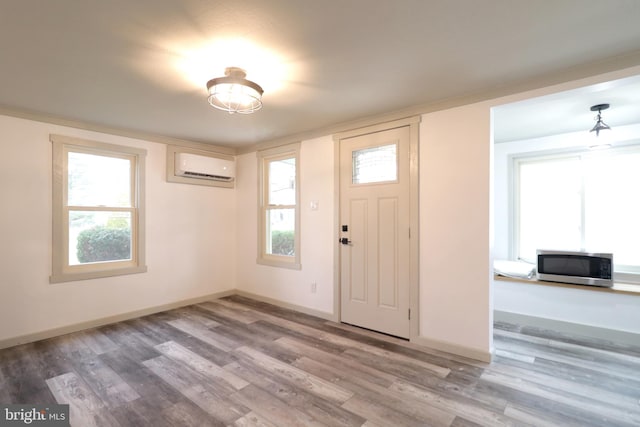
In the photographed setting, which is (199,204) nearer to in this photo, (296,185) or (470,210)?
(296,185)

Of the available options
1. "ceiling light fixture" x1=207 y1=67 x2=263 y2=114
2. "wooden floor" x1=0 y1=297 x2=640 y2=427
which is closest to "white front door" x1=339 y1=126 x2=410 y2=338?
"wooden floor" x1=0 y1=297 x2=640 y2=427

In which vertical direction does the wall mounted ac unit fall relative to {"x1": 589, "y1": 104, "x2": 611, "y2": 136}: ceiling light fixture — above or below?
below

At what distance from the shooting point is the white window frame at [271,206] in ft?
13.7

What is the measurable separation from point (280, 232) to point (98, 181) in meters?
2.41

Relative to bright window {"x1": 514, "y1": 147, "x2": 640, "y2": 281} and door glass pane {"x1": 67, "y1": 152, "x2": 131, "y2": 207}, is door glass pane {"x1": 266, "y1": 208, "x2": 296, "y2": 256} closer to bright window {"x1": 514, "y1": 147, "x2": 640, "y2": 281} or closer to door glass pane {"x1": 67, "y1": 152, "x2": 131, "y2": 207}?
door glass pane {"x1": 67, "y1": 152, "x2": 131, "y2": 207}

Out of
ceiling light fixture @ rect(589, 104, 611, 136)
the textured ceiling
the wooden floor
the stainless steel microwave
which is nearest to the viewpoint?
the textured ceiling

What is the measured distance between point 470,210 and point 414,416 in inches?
69.8

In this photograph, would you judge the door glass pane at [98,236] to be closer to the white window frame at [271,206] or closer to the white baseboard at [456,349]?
the white window frame at [271,206]

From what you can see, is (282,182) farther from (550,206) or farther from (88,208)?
(550,206)

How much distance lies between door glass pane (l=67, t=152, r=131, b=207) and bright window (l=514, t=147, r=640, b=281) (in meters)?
5.40

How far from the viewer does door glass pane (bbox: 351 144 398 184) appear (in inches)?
131

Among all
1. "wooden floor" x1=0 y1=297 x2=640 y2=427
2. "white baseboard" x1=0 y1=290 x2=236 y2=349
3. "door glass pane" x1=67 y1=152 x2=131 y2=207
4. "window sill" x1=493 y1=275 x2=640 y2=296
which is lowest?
"wooden floor" x1=0 y1=297 x2=640 y2=427

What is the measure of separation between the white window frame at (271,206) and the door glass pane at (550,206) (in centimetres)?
318

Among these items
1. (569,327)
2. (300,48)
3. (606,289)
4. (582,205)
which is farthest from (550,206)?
(300,48)
